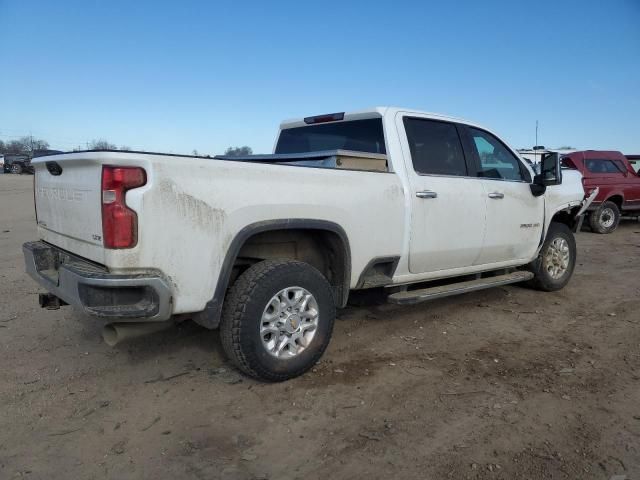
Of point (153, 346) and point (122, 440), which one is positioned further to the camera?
point (153, 346)

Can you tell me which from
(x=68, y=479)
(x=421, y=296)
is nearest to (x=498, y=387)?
(x=421, y=296)

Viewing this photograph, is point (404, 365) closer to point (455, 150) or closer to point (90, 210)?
point (455, 150)

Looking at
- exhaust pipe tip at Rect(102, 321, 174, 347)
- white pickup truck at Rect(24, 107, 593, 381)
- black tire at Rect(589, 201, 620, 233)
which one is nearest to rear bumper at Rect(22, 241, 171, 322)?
white pickup truck at Rect(24, 107, 593, 381)

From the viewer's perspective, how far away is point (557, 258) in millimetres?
5898

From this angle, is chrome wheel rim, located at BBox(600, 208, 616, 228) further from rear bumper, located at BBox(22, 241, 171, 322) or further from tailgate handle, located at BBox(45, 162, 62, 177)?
tailgate handle, located at BBox(45, 162, 62, 177)

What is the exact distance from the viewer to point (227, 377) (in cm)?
350

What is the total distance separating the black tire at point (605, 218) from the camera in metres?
Answer: 11.9

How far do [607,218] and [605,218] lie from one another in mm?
66

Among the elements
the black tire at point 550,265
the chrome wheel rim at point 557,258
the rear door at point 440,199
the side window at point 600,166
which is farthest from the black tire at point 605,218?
the rear door at point 440,199

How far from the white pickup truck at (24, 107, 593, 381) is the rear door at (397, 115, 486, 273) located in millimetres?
13

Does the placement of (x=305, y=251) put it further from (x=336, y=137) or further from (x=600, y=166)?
(x=600, y=166)

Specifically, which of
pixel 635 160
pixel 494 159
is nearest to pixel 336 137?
pixel 494 159

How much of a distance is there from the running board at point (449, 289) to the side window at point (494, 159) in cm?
101

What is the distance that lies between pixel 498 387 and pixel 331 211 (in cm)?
163
